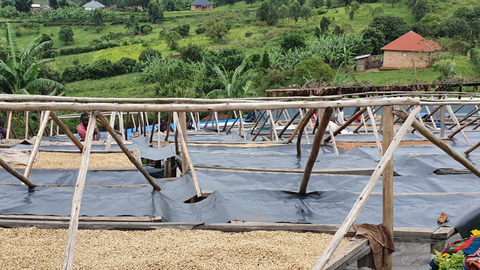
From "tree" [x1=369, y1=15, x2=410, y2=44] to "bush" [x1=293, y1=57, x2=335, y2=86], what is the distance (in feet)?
55.0

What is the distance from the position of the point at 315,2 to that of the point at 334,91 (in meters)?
48.2

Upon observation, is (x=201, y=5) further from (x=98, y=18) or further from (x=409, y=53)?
(x=409, y=53)

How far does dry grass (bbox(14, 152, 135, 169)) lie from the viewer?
6000 millimetres

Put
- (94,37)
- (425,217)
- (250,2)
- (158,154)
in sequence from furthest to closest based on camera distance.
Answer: (250,2)
(94,37)
(158,154)
(425,217)

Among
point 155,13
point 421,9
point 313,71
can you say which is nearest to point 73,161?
point 313,71

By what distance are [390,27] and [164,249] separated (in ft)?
135

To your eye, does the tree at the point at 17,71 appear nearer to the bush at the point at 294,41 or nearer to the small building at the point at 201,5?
the bush at the point at 294,41

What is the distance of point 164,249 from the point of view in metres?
3.34

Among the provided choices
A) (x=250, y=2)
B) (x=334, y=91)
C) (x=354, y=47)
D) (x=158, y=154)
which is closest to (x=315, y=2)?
(x=250, y=2)

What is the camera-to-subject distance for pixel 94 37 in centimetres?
5069

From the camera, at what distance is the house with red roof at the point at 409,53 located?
33.0 metres

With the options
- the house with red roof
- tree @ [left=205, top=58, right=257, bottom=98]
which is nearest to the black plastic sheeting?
tree @ [left=205, top=58, right=257, bottom=98]

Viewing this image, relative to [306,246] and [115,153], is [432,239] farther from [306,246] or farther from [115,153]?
[115,153]

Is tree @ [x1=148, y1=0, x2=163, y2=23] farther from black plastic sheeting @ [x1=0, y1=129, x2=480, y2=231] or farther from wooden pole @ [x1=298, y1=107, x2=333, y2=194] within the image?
wooden pole @ [x1=298, y1=107, x2=333, y2=194]
